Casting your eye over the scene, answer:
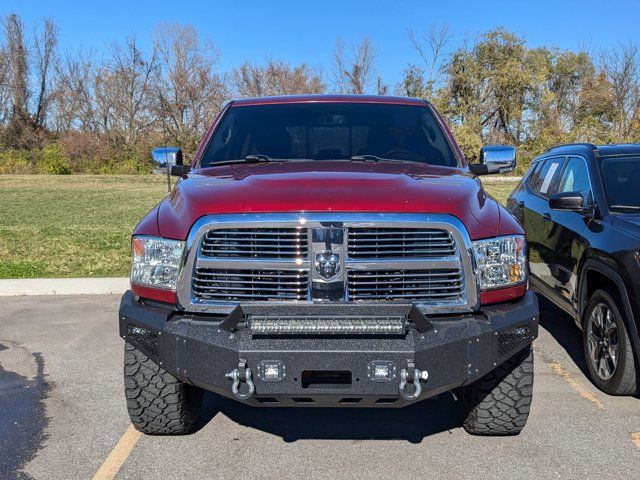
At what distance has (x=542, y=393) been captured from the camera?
442 centimetres

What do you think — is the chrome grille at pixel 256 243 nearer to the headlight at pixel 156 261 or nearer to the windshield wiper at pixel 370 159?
the headlight at pixel 156 261

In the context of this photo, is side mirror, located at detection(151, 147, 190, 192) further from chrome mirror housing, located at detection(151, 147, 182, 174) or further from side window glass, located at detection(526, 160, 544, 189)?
side window glass, located at detection(526, 160, 544, 189)

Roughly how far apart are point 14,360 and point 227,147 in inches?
99.8

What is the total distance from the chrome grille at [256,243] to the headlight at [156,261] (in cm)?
16

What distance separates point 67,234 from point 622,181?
33.0 ft

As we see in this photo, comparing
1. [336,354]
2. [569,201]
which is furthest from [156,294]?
[569,201]

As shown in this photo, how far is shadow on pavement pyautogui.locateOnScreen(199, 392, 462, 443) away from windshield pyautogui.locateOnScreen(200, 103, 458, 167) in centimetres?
162

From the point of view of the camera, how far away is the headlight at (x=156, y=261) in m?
3.08

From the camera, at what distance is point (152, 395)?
3447mm

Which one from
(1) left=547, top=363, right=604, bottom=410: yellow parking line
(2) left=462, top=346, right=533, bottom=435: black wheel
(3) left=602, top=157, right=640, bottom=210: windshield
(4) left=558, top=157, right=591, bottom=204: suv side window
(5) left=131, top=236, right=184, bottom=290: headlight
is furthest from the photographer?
(4) left=558, top=157, right=591, bottom=204: suv side window

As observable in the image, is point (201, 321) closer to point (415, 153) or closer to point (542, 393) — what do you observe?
point (415, 153)

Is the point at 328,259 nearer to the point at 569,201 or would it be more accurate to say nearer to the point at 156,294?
the point at 156,294

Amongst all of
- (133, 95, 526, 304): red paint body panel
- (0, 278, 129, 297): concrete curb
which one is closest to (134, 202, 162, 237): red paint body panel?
(133, 95, 526, 304): red paint body panel

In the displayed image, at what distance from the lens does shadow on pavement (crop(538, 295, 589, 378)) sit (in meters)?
5.23
